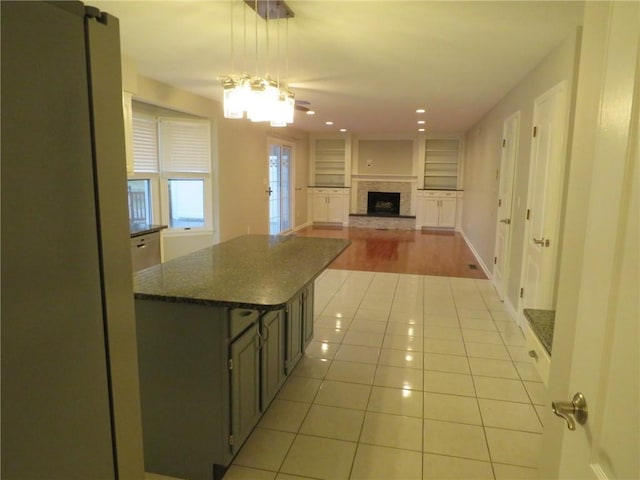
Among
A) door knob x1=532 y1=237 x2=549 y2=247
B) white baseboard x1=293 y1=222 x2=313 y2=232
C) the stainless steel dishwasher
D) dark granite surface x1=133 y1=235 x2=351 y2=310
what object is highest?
door knob x1=532 y1=237 x2=549 y2=247

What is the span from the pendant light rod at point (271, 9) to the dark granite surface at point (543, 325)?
7.42ft

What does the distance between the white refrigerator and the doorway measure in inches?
288

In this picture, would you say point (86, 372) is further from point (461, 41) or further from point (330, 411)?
point (461, 41)

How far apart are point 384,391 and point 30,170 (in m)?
2.63

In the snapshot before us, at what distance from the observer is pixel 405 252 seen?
7.76m

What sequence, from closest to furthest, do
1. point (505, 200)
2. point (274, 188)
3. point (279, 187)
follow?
point (505, 200), point (274, 188), point (279, 187)

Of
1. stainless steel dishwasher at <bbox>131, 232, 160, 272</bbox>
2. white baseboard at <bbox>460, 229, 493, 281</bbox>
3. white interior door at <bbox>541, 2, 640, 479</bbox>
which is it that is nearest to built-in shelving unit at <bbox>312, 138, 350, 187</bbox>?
white baseboard at <bbox>460, 229, 493, 281</bbox>

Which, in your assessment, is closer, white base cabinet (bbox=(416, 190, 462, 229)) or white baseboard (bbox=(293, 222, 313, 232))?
white baseboard (bbox=(293, 222, 313, 232))

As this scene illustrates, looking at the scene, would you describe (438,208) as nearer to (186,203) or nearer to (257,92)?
(186,203)

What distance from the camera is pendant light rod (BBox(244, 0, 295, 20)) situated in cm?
255

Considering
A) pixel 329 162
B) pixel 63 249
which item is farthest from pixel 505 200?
pixel 329 162

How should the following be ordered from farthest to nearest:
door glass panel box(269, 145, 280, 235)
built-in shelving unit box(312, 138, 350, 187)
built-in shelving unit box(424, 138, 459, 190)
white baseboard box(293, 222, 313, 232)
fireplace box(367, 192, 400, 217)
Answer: fireplace box(367, 192, 400, 217), built-in shelving unit box(312, 138, 350, 187), built-in shelving unit box(424, 138, 459, 190), white baseboard box(293, 222, 313, 232), door glass panel box(269, 145, 280, 235)

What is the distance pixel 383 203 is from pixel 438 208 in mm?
1540

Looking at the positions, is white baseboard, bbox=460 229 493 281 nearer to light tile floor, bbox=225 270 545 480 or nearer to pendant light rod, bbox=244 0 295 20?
light tile floor, bbox=225 270 545 480
